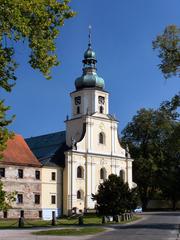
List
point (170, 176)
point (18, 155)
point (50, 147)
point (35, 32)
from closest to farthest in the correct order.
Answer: point (35, 32), point (18, 155), point (50, 147), point (170, 176)

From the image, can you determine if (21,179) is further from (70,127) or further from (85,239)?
(85,239)

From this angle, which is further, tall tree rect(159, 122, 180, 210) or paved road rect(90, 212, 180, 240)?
tall tree rect(159, 122, 180, 210)

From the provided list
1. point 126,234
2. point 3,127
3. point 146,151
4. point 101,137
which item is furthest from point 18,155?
point 3,127

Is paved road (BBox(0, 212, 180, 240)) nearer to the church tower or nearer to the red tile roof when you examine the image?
the red tile roof

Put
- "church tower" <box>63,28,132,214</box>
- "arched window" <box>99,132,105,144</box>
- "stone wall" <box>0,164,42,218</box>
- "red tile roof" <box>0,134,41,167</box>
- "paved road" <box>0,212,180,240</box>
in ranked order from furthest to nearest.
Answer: "arched window" <box>99,132,105,144</box> < "church tower" <box>63,28,132,214</box> < "red tile roof" <box>0,134,41,167</box> < "stone wall" <box>0,164,42,218</box> < "paved road" <box>0,212,180,240</box>

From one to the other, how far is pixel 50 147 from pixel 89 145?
6.12 m

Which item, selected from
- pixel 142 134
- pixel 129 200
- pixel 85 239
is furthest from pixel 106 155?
pixel 85 239

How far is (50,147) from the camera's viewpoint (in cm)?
7412

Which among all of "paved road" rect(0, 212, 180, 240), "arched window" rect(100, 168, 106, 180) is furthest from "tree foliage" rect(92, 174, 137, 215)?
"arched window" rect(100, 168, 106, 180)

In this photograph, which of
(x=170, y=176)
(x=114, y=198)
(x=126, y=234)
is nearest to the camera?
(x=126, y=234)

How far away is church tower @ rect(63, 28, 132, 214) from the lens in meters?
69.2

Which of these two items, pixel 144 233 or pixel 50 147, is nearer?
pixel 144 233

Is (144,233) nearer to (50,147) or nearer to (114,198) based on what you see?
(114,198)

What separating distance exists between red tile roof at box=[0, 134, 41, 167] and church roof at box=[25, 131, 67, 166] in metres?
2.88
